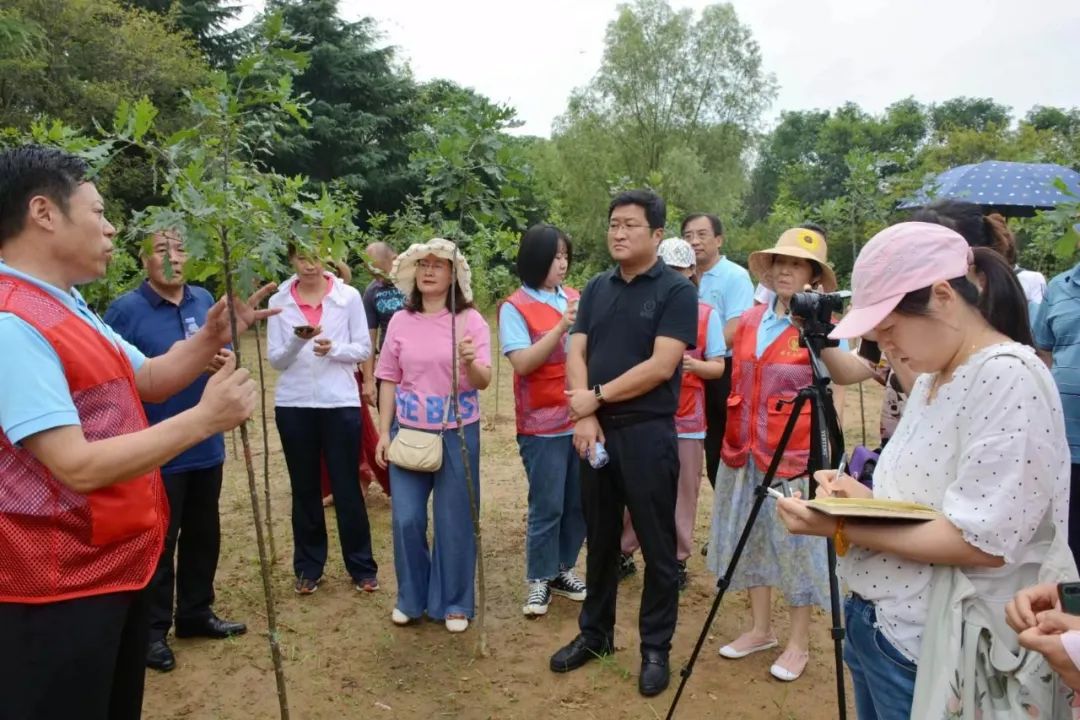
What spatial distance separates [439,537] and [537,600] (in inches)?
29.5

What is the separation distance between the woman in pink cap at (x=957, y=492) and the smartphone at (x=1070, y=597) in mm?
119

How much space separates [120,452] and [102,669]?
2.08 ft

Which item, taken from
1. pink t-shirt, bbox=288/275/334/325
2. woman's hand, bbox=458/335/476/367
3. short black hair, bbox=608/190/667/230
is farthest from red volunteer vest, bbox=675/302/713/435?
pink t-shirt, bbox=288/275/334/325

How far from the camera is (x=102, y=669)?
78.3 inches

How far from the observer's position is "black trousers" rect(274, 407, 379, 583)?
4.52 meters

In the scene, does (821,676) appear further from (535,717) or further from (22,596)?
(22,596)

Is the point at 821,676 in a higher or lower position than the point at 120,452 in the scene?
lower

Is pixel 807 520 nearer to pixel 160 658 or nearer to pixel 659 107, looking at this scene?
pixel 160 658

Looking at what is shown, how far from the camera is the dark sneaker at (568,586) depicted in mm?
4617

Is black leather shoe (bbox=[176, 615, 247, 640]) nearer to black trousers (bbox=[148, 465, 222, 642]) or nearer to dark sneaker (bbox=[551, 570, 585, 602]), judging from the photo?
black trousers (bbox=[148, 465, 222, 642])

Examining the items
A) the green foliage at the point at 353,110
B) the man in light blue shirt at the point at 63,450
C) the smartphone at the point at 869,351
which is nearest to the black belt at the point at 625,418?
the smartphone at the point at 869,351

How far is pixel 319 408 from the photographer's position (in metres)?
4.49

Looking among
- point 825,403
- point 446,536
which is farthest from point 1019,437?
point 446,536

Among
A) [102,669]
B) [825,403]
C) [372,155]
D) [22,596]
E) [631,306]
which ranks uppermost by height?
[372,155]
